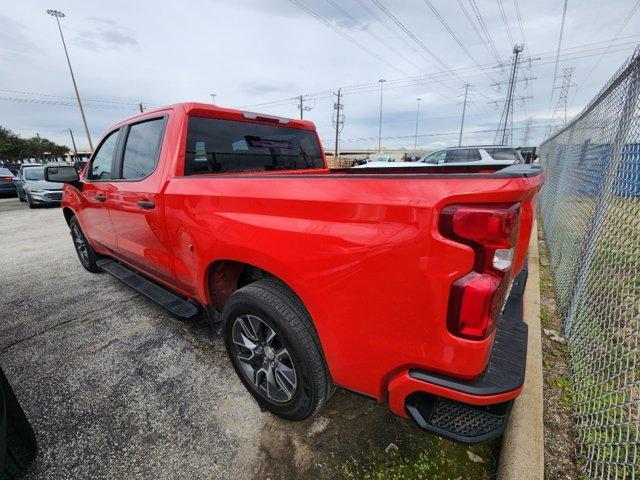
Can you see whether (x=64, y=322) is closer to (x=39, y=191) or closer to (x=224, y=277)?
(x=224, y=277)

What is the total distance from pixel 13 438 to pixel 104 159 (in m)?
2.82

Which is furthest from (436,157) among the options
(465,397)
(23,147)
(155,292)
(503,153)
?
(23,147)

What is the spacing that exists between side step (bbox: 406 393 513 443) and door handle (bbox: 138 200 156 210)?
227 centimetres

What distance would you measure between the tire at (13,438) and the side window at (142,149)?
171cm

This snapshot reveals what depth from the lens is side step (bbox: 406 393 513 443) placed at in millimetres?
1308

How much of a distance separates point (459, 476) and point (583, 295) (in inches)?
76.1

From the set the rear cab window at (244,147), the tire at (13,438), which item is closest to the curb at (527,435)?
the tire at (13,438)

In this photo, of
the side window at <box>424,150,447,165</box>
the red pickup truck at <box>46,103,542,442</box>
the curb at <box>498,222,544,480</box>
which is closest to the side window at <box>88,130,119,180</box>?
the red pickup truck at <box>46,103,542,442</box>

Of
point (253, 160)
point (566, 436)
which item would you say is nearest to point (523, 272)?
point (566, 436)

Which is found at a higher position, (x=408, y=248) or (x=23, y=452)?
(x=408, y=248)

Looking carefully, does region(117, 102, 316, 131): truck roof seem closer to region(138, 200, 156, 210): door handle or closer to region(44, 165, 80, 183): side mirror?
region(138, 200, 156, 210): door handle

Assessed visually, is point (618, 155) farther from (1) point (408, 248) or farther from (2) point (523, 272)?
(1) point (408, 248)

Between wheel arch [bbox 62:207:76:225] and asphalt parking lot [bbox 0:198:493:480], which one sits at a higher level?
wheel arch [bbox 62:207:76:225]

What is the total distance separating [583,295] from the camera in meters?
2.68
